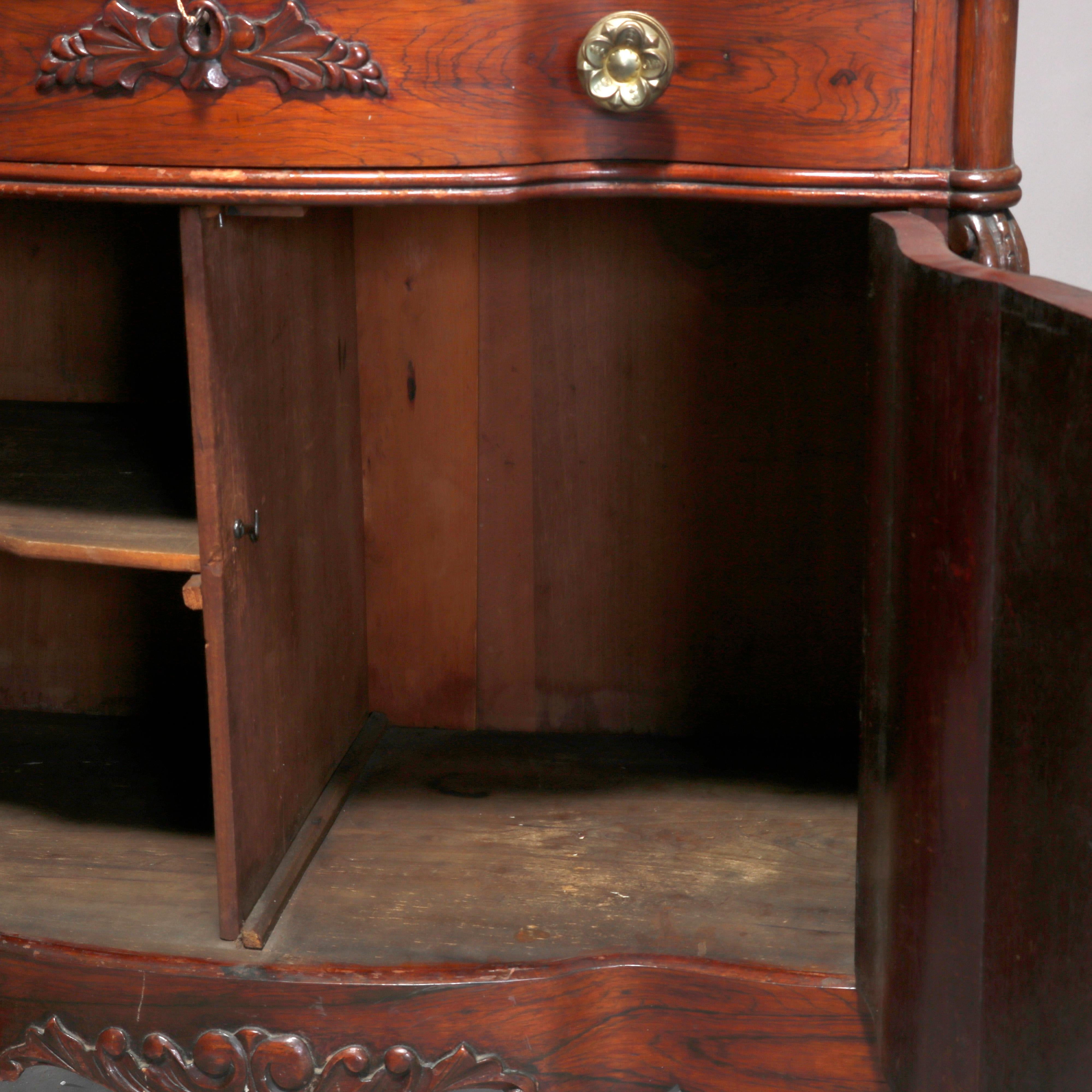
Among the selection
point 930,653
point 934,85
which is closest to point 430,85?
point 934,85

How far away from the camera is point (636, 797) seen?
44.4 inches

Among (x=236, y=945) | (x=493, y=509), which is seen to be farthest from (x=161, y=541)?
(x=493, y=509)

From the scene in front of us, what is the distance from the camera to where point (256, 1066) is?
0.89m

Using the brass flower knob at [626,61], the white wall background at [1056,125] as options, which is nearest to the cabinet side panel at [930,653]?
the brass flower knob at [626,61]

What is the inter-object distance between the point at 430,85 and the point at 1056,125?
1031mm

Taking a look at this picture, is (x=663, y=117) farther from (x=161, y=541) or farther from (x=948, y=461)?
(x=161, y=541)

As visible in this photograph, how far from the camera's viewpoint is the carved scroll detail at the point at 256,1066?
886 mm

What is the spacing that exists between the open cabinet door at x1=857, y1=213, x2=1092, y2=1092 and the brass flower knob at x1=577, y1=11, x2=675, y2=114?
15 cm

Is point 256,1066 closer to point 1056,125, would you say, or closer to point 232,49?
point 232,49

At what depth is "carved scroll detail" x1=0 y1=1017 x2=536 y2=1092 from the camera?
89 centimetres

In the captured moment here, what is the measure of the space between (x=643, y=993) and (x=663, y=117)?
538 mm

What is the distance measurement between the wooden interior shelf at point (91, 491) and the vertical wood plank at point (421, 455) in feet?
0.68

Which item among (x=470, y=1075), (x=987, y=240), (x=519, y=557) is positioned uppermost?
(x=987, y=240)

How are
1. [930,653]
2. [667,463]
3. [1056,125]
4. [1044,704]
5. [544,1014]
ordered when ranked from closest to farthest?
1. [1044,704]
2. [930,653]
3. [544,1014]
4. [667,463]
5. [1056,125]
